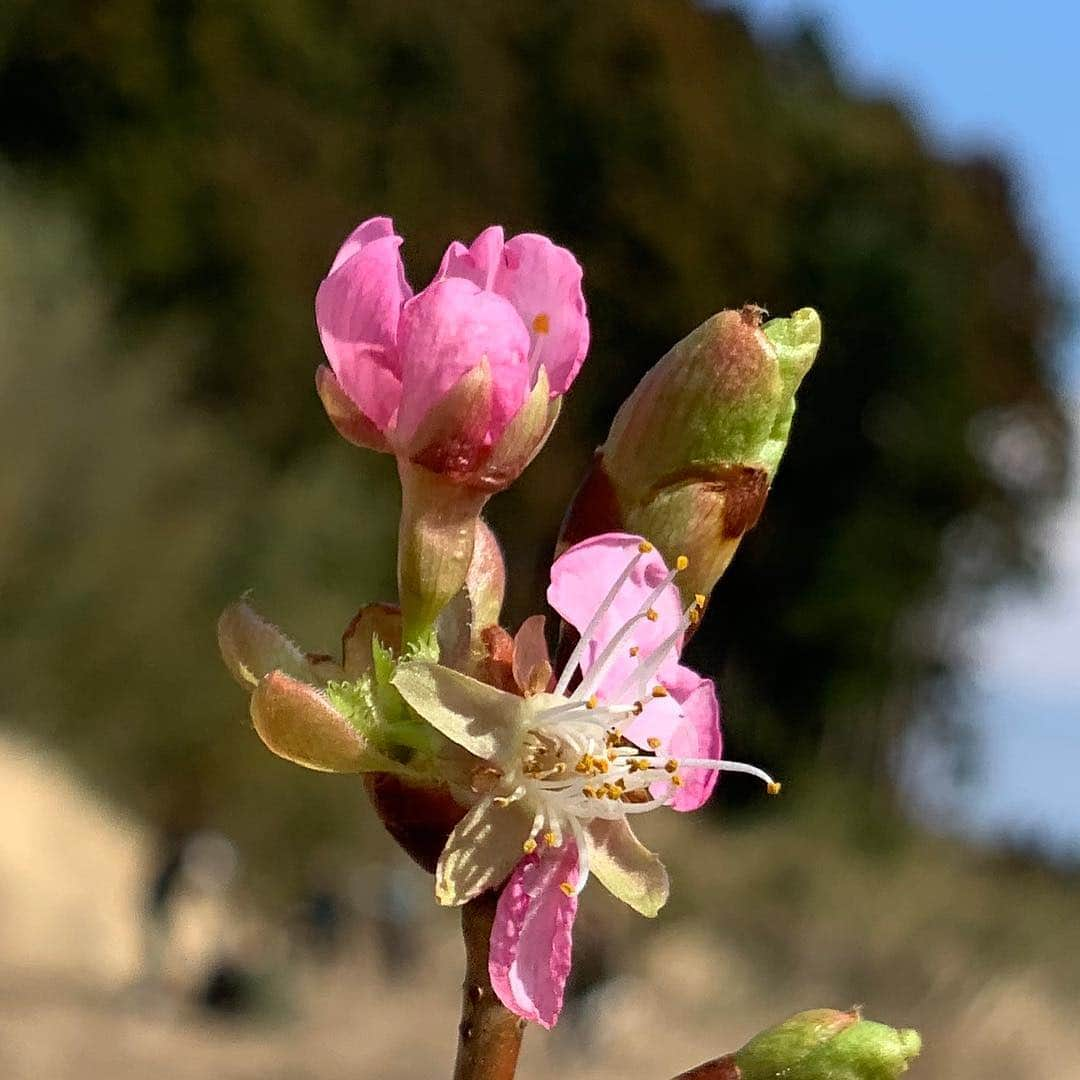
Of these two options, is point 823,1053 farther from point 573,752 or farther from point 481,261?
point 481,261

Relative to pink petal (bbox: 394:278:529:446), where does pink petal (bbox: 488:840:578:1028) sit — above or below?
below

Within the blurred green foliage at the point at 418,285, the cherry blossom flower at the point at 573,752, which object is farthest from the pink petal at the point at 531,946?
the blurred green foliage at the point at 418,285

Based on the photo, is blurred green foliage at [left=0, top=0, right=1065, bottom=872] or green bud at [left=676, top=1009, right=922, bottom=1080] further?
blurred green foliage at [left=0, top=0, right=1065, bottom=872]

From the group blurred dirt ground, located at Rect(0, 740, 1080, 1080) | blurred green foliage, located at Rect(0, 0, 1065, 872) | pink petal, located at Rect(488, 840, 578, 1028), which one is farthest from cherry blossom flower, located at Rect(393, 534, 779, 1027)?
blurred green foliage, located at Rect(0, 0, 1065, 872)

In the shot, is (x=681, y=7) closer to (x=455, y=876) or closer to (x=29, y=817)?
(x=29, y=817)

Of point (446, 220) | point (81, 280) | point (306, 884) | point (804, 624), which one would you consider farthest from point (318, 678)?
point (804, 624)

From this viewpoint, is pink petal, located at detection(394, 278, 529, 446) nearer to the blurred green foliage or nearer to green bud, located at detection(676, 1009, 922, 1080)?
green bud, located at detection(676, 1009, 922, 1080)

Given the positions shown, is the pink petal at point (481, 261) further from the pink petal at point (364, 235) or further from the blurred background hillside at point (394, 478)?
the blurred background hillside at point (394, 478)
